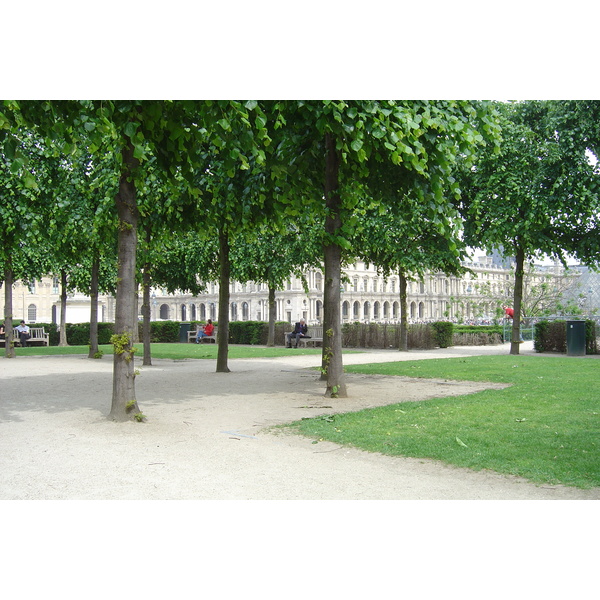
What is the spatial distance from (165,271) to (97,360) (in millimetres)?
8272

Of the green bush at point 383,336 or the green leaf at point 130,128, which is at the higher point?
the green leaf at point 130,128

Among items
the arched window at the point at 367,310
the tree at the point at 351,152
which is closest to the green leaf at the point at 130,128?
the tree at the point at 351,152

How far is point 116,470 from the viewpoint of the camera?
21.0 feet

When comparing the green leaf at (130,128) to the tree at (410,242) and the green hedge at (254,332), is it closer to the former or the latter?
the tree at (410,242)

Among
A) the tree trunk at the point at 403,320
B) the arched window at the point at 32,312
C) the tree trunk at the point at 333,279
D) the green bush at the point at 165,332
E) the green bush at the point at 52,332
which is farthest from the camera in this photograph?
the arched window at the point at 32,312

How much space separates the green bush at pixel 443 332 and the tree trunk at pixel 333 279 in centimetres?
2039

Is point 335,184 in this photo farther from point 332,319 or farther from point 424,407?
point 424,407

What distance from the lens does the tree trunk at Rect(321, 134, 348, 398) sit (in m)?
11.4

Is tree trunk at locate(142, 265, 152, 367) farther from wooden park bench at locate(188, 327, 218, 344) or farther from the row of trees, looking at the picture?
wooden park bench at locate(188, 327, 218, 344)

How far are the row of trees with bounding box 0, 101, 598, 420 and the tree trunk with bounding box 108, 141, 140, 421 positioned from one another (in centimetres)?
2

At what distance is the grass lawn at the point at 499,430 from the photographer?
642 centimetres

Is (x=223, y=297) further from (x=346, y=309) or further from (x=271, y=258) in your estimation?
(x=346, y=309)

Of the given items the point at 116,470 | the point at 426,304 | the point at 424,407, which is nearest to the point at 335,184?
the point at 424,407

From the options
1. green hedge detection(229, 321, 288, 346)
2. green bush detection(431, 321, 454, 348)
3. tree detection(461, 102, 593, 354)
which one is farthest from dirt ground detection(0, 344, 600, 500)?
green hedge detection(229, 321, 288, 346)
